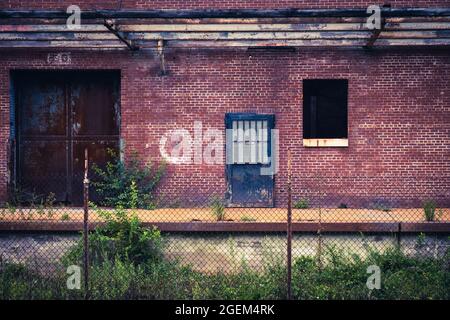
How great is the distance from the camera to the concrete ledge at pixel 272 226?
334 inches

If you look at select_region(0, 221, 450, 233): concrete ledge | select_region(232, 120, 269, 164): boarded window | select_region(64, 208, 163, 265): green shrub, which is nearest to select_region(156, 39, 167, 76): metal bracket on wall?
select_region(232, 120, 269, 164): boarded window

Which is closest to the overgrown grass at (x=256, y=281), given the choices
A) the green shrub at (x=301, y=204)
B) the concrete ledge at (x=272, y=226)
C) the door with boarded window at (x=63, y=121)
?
the concrete ledge at (x=272, y=226)

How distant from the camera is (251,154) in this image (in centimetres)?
1186

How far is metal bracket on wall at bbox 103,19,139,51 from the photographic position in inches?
388

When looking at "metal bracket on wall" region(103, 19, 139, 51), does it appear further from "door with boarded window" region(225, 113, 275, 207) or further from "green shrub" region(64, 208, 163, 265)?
"green shrub" region(64, 208, 163, 265)

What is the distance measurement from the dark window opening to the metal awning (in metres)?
1.23

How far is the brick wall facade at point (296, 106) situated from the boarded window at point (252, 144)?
1.35 ft

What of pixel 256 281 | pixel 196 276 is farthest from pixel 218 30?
pixel 256 281

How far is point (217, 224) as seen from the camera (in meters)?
8.58

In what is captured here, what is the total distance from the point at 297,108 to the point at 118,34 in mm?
4866

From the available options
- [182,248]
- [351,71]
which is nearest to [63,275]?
[182,248]

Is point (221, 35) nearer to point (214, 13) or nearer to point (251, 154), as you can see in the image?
point (214, 13)

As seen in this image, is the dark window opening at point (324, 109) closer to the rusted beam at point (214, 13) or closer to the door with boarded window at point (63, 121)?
the rusted beam at point (214, 13)

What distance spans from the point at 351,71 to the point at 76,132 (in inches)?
297
